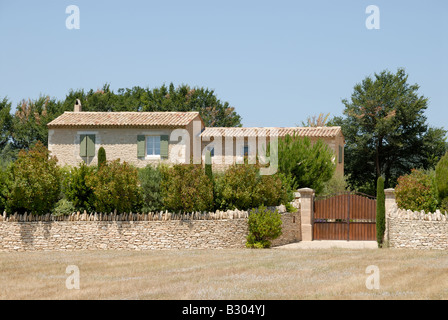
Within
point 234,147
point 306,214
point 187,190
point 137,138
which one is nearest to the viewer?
point 187,190

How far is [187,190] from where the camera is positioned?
25.1 m

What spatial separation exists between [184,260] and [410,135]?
35.2 meters

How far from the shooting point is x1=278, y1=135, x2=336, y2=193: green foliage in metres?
33.2

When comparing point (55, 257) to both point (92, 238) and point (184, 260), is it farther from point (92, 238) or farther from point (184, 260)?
point (184, 260)

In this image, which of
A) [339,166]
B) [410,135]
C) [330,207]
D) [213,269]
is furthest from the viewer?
[410,135]

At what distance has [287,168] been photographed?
109 feet

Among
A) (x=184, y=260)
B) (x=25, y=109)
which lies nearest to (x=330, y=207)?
(x=184, y=260)

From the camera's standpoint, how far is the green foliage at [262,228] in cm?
2491

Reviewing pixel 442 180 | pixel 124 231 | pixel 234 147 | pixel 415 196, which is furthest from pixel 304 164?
pixel 124 231

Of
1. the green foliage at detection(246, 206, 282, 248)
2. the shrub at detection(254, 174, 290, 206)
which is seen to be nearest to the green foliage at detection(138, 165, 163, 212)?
the green foliage at detection(246, 206, 282, 248)

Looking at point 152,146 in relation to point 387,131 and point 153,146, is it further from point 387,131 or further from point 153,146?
point 387,131

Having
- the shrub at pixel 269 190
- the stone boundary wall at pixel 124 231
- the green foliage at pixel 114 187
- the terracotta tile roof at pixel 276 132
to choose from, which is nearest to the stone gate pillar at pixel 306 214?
the shrub at pixel 269 190

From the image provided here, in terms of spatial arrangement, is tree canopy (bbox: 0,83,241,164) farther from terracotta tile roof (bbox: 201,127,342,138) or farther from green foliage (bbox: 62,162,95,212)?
green foliage (bbox: 62,162,95,212)

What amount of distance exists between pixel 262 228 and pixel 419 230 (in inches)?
260
